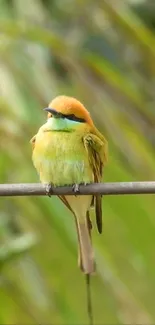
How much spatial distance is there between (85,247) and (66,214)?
0.26 meters

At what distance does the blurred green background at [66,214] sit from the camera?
4.72 ft

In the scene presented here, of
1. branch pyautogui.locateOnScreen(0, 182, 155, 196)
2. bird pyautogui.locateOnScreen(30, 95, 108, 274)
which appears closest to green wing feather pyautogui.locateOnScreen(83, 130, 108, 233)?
bird pyautogui.locateOnScreen(30, 95, 108, 274)

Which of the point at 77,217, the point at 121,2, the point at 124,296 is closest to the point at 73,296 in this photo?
the point at 124,296

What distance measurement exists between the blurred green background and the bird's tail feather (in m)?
0.08

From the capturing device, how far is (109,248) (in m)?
1.61

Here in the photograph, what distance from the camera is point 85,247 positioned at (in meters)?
1.33

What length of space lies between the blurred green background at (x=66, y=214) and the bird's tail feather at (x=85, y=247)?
0.26 feet

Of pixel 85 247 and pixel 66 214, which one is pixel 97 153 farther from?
pixel 66 214

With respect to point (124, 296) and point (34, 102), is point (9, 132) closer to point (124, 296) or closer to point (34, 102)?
point (34, 102)

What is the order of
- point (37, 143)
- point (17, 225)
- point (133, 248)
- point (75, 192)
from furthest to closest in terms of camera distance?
point (17, 225)
point (133, 248)
point (37, 143)
point (75, 192)

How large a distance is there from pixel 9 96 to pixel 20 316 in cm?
41

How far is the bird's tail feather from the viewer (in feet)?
4.17

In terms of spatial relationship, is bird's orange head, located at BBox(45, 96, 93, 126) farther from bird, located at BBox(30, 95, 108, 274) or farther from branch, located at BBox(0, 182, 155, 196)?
branch, located at BBox(0, 182, 155, 196)

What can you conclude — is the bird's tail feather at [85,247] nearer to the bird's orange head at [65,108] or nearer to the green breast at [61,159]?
the green breast at [61,159]
